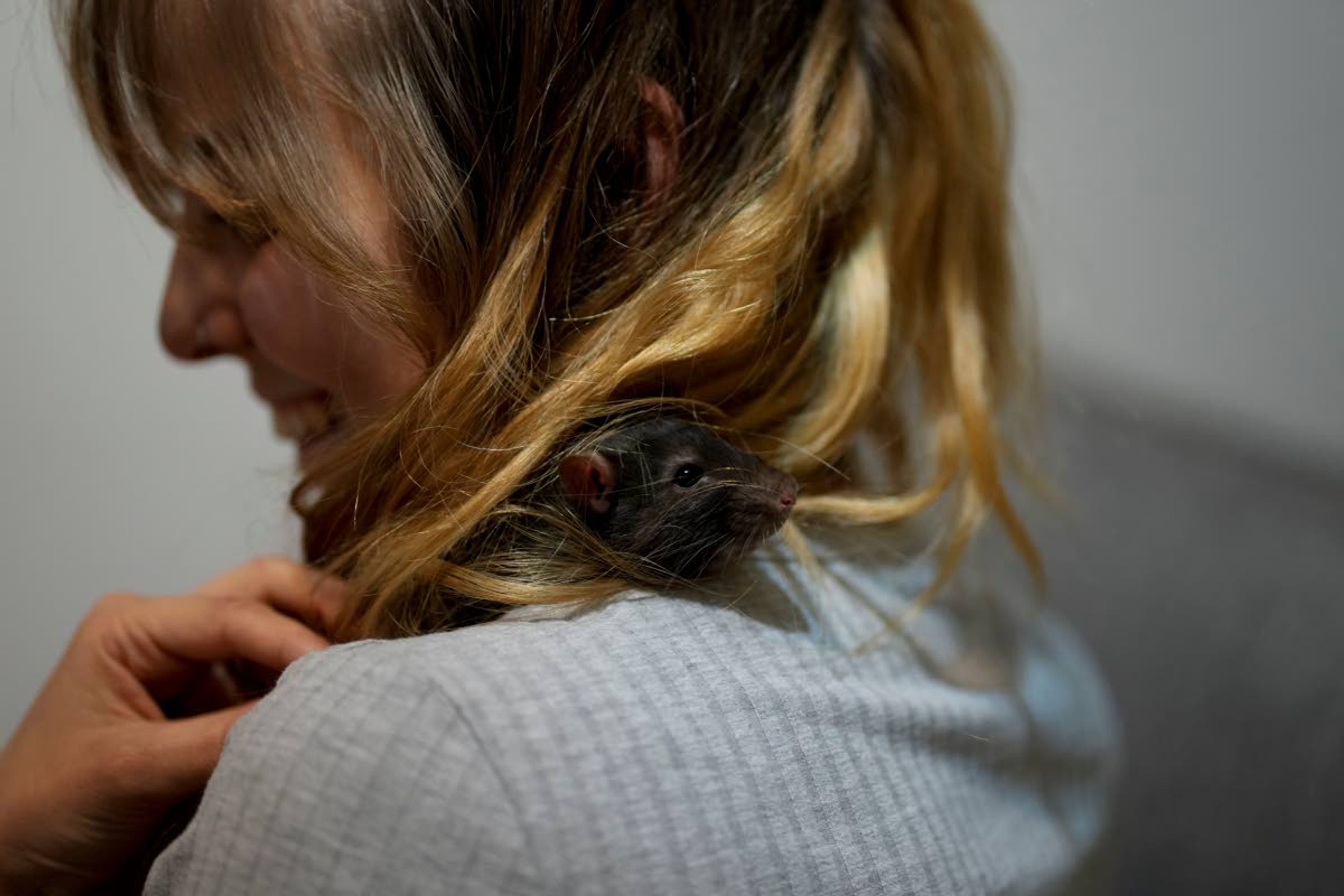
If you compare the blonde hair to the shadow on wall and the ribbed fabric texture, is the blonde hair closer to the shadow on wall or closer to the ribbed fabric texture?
the ribbed fabric texture

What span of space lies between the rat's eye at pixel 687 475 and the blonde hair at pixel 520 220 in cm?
5

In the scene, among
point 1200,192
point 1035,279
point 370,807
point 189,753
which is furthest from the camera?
point 1035,279

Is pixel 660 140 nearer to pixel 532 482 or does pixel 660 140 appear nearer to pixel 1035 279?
pixel 532 482

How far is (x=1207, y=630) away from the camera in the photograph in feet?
4.34

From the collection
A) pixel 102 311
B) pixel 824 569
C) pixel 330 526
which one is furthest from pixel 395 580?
pixel 102 311

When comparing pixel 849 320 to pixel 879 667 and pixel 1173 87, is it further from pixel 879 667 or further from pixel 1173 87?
pixel 1173 87

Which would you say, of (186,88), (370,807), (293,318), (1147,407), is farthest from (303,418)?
(1147,407)

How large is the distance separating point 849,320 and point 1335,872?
84 cm

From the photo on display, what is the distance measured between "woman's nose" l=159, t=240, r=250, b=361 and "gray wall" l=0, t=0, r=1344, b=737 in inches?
5.9

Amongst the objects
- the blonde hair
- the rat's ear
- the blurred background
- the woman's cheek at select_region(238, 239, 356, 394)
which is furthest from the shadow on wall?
the woman's cheek at select_region(238, 239, 356, 394)

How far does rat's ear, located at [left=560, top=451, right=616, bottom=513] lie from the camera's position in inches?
29.0

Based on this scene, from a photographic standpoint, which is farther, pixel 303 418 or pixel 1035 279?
pixel 1035 279

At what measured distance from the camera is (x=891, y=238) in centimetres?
103

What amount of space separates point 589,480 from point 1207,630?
935 millimetres
